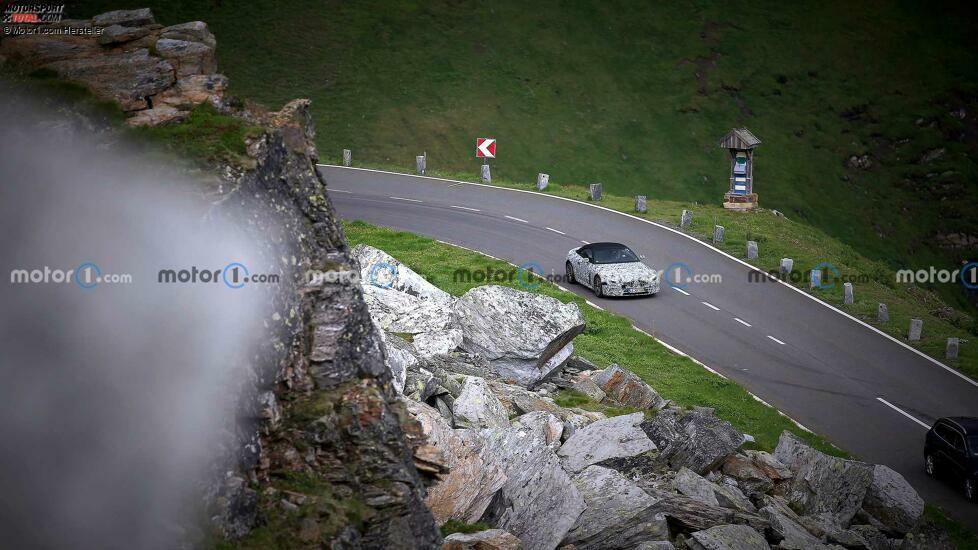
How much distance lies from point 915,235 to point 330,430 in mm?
62297

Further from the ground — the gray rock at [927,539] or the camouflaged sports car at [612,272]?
the camouflaged sports car at [612,272]

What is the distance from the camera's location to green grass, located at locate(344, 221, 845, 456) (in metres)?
22.4

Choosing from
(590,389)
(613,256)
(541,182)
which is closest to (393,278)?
(590,389)

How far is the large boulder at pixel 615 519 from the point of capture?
1205cm

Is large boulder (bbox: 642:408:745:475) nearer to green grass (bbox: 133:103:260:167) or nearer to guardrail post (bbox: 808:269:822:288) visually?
green grass (bbox: 133:103:260:167)

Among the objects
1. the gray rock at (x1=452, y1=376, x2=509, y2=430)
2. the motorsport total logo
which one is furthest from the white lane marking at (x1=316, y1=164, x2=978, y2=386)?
the motorsport total logo

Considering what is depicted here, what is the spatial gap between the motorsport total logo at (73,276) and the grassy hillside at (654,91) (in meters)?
46.4

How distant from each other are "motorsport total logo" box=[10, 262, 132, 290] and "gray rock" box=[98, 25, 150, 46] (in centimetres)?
419

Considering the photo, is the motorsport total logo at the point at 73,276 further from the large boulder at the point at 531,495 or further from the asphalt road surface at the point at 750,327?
the asphalt road surface at the point at 750,327

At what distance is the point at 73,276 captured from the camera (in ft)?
28.0

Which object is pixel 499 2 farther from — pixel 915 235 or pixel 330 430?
pixel 330 430

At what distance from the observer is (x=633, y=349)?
84.8 feet

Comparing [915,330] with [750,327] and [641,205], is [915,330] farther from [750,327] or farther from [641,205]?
[641,205]

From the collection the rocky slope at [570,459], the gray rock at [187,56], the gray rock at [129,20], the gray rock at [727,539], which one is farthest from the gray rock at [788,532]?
the gray rock at [129,20]
